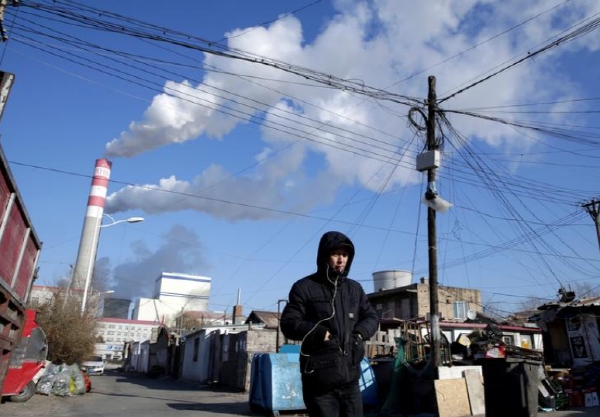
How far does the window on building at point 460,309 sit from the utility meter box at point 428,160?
30841 mm

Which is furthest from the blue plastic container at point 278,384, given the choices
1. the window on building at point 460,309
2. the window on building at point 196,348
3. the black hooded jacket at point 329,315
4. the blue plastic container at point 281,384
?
the window on building at point 460,309

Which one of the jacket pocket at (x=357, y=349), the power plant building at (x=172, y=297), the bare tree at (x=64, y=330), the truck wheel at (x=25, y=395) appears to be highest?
the power plant building at (x=172, y=297)

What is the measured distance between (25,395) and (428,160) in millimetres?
11917

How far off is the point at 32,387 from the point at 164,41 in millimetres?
9421

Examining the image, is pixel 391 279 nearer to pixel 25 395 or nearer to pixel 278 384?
pixel 278 384

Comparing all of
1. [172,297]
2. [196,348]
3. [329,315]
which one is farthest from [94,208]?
[172,297]

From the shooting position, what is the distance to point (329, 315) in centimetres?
364

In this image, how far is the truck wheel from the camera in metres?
12.5

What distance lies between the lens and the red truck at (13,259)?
544 cm

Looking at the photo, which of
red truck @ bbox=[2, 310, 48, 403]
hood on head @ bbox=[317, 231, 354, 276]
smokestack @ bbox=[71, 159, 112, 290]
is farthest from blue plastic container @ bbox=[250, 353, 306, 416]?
smokestack @ bbox=[71, 159, 112, 290]

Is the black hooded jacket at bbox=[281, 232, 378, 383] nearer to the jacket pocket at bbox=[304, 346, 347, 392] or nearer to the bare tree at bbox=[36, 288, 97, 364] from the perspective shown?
the jacket pocket at bbox=[304, 346, 347, 392]

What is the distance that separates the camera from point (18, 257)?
21.0 ft

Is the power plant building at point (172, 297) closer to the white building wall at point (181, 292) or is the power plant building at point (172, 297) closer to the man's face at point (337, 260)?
the white building wall at point (181, 292)

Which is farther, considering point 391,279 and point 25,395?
point 391,279
